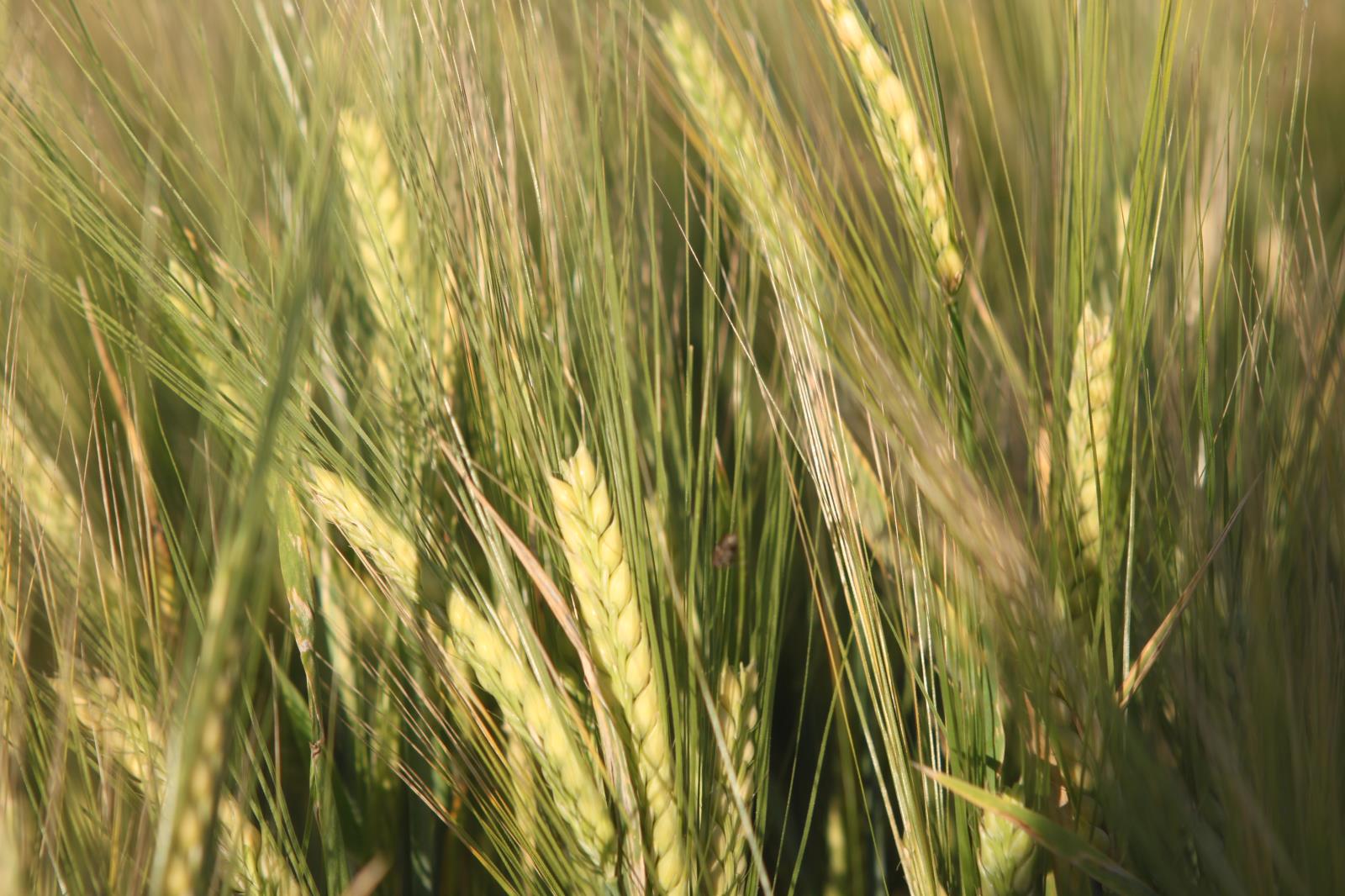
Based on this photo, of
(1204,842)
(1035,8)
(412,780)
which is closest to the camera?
(1204,842)

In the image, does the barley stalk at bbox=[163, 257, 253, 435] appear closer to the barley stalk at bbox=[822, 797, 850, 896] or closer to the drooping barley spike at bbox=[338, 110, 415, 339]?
the drooping barley spike at bbox=[338, 110, 415, 339]

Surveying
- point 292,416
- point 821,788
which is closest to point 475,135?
point 292,416

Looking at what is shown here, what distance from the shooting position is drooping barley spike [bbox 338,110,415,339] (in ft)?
1.74

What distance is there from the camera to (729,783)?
479 mm

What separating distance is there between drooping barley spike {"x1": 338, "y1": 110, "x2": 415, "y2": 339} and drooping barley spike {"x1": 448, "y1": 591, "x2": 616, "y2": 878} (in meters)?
0.17

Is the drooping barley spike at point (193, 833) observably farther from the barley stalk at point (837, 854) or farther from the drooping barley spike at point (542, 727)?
the barley stalk at point (837, 854)

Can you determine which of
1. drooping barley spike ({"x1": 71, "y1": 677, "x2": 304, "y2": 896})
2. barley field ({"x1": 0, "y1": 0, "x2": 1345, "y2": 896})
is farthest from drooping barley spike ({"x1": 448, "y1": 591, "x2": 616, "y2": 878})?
drooping barley spike ({"x1": 71, "y1": 677, "x2": 304, "y2": 896})

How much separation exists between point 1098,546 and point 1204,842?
13 cm

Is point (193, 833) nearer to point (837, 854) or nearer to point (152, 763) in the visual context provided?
point (152, 763)

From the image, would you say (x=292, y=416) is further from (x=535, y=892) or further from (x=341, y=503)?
(x=535, y=892)

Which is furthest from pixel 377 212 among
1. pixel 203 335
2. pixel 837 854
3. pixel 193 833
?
pixel 837 854

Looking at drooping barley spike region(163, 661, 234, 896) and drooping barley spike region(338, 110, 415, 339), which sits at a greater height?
drooping barley spike region(338, 110, 415, 339)

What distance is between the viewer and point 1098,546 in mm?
470

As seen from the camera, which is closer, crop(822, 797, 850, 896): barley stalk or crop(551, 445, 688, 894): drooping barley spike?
crop(551, 445, 688, 894): drooping barley spike
